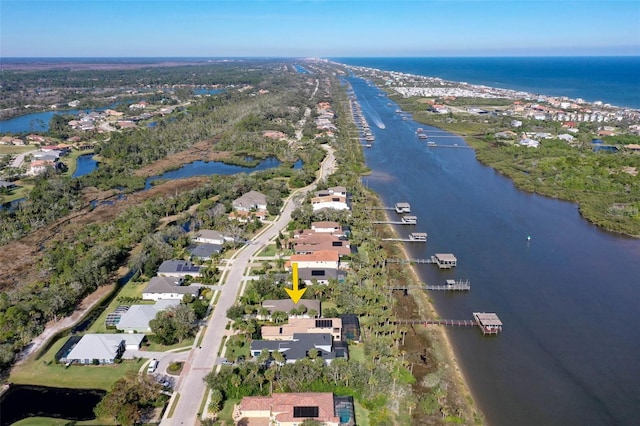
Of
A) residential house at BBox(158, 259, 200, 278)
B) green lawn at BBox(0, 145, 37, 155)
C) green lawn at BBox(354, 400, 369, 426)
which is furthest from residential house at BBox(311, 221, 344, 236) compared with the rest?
green lawn at BBox(0, 145, 37, 155)

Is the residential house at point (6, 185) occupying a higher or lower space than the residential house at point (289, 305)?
higher

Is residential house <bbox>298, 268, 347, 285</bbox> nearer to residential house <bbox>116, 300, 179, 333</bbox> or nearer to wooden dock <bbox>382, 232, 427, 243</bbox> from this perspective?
wooden dock <bbox>382, 232, 427, 243</bbox>

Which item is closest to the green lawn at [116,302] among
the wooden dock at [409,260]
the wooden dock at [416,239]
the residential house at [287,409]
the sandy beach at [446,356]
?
the residential house at [287,409]

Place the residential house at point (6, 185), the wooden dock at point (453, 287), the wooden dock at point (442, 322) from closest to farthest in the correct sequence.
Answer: the wooden dock at point (442, 322), the wooden dock at point (453, 287), the residential house at point (6, 185)

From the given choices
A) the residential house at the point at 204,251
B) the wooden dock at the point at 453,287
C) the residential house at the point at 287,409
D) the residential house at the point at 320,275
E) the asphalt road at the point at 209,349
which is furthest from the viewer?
the residential house at the point at 204,251

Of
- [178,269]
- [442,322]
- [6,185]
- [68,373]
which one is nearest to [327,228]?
[178,269]

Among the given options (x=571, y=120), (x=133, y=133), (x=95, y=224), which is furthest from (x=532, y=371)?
(x=571, y=120)

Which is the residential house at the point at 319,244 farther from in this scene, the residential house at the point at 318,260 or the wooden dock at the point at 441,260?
the wooden dock at the point at 441,260
